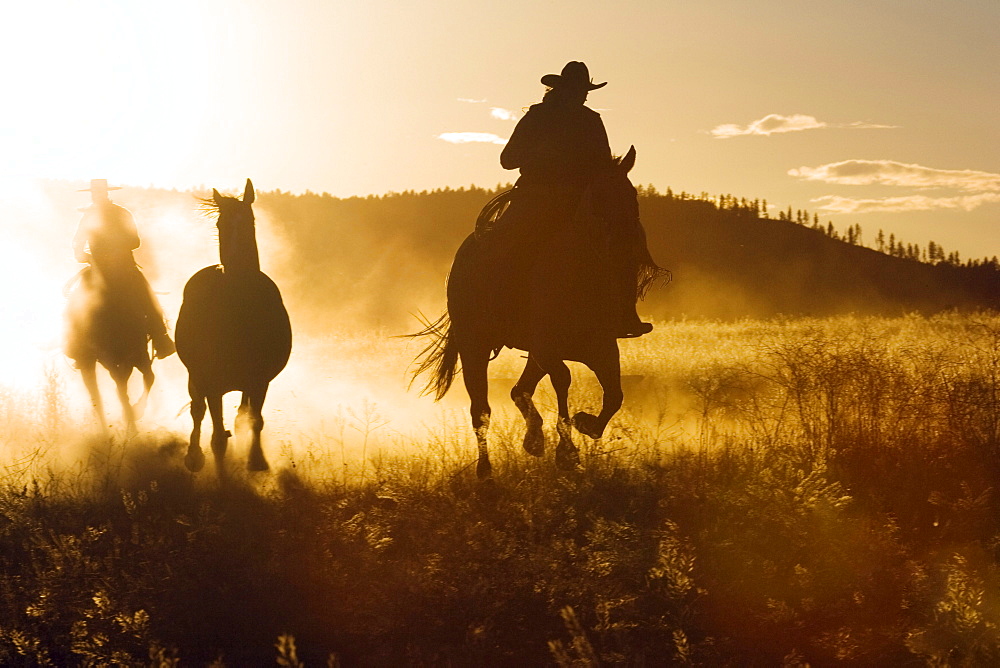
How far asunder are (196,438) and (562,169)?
452 centimetres

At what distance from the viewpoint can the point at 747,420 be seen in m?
10.5

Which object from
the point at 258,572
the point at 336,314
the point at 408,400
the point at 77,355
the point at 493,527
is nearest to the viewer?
the point at 258,572

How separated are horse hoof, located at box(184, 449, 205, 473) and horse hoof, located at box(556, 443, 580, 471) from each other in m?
3.63

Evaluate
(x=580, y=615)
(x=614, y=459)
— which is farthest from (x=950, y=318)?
(x=580, y=615)

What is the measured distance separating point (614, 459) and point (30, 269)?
60.8ft

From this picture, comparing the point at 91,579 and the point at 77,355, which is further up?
the point at 77,355

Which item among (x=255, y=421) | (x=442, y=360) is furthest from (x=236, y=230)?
(x=442, y=360)

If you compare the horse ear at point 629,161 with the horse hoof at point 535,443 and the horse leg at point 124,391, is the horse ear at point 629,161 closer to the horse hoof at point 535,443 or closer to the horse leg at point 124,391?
the horse hoof at point 535,443

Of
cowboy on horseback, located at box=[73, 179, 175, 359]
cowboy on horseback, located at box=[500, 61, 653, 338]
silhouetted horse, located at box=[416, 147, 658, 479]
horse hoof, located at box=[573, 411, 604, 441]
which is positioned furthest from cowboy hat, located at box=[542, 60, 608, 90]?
cowboy on horseback, located at box=[73, 179, 175, 359]

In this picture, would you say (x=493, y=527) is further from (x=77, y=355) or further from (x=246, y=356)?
(x=77, y=355)

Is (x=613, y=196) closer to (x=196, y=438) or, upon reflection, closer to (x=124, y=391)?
(x=196, y=438)

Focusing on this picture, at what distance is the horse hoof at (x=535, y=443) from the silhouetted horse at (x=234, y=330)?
272 centimetres

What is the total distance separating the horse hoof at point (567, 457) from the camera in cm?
785

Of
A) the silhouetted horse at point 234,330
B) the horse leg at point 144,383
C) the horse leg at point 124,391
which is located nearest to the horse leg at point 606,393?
the silhouetted horse at point 234,330
